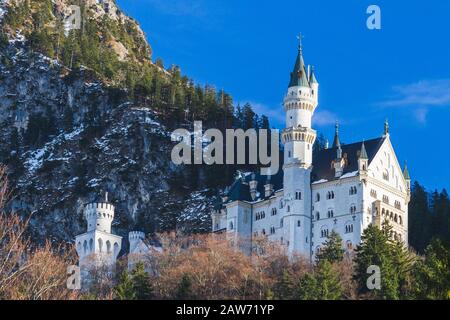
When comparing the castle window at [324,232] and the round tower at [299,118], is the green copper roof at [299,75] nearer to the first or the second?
the round tower at [299,118]

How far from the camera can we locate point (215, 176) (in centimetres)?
14450

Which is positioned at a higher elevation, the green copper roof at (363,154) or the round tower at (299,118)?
the round tower at (299,118)

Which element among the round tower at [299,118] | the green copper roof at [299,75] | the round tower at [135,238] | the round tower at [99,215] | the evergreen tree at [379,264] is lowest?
Result: the evergreen tree at [379,264]

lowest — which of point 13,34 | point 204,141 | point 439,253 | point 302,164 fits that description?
point 439,253

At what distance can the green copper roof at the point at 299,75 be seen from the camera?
113m

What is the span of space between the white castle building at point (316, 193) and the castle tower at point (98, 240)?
13.3m

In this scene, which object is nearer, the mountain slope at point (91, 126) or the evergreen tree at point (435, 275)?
the evergreen tree at point (435, 275)

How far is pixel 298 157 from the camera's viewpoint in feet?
363

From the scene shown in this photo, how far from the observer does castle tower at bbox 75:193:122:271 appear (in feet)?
378

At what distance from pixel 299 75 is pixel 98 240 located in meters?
28.8

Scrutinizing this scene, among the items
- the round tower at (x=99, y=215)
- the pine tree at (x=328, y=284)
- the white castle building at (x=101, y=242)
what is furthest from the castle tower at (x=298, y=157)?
the pine tree at (x=328, y=284)
